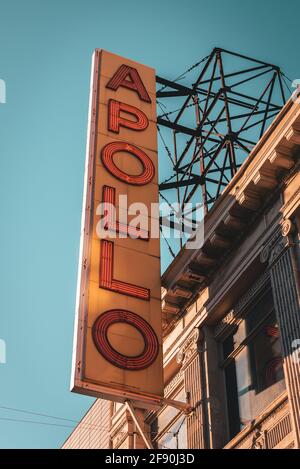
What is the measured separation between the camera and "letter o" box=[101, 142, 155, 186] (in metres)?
22.6

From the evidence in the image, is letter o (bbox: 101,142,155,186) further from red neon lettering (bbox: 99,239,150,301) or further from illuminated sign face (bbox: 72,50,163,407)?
red neon lettering (bbox: 99,239,150,301)

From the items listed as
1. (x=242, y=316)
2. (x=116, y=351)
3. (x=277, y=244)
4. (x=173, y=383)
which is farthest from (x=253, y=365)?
(x=173, y=383)

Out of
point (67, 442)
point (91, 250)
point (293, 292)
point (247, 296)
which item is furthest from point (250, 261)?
point (67, 442)

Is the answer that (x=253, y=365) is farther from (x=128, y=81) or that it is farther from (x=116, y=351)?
(x=128, y=81)

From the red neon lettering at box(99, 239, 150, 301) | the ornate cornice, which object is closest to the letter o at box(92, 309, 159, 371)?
the red neon lettering at box(99, 239, 150, 301)

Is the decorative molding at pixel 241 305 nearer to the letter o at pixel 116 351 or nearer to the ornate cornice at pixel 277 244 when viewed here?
the ornate cornice at pixel 277 244

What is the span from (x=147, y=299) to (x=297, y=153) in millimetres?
4907

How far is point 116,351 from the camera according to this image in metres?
18.8

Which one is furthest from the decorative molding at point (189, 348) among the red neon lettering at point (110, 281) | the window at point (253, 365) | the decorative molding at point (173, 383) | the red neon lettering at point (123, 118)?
the red neon lettering at point (123, 118)

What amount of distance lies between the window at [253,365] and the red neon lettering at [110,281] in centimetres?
245

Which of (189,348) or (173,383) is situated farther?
(173,383)

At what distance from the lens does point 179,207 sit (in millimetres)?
27719

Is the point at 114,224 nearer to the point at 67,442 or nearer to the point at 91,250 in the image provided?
the point at 91,250

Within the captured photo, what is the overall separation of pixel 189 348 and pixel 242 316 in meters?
1.87
